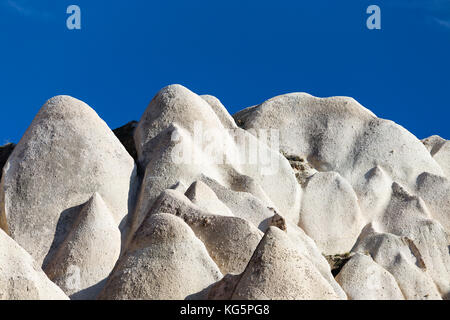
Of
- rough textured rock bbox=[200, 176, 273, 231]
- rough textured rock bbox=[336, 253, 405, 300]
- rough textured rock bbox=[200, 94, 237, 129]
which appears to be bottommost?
rough textured rock bbox=[336, 253, 405, 300]

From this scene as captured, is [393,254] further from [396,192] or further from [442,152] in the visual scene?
[442,152]

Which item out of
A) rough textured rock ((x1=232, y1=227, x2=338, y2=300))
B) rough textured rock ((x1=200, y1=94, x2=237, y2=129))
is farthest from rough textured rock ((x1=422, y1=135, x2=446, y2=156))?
rough textured rock ((x1=232, y1=227, x2=338, y2=300))

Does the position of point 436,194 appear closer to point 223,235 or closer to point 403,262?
point 403,262

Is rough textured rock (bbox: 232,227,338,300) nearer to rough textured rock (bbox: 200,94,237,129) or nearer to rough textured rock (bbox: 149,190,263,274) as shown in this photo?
rough textured rock (bbox: 149,190,263,274)

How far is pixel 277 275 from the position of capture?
701 centimetres

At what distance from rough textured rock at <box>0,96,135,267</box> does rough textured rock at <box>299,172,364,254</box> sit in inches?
151

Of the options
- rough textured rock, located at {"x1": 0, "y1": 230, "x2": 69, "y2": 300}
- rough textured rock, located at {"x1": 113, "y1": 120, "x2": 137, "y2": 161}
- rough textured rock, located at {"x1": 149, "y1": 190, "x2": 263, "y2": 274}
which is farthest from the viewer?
rough textured rock, located at {"x1": 113, "y1": 120, "x2": 137, "y2": 161}

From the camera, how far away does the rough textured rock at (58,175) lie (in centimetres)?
1165

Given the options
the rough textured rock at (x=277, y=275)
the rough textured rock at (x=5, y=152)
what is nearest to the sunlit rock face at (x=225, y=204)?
the rough textured rock at (x=277, y=275)

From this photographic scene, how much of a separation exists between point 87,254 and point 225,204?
241cm

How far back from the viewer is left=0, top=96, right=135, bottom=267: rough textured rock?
459 inches

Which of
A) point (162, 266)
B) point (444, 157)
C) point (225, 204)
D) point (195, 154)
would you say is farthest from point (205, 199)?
point (444, 157)
